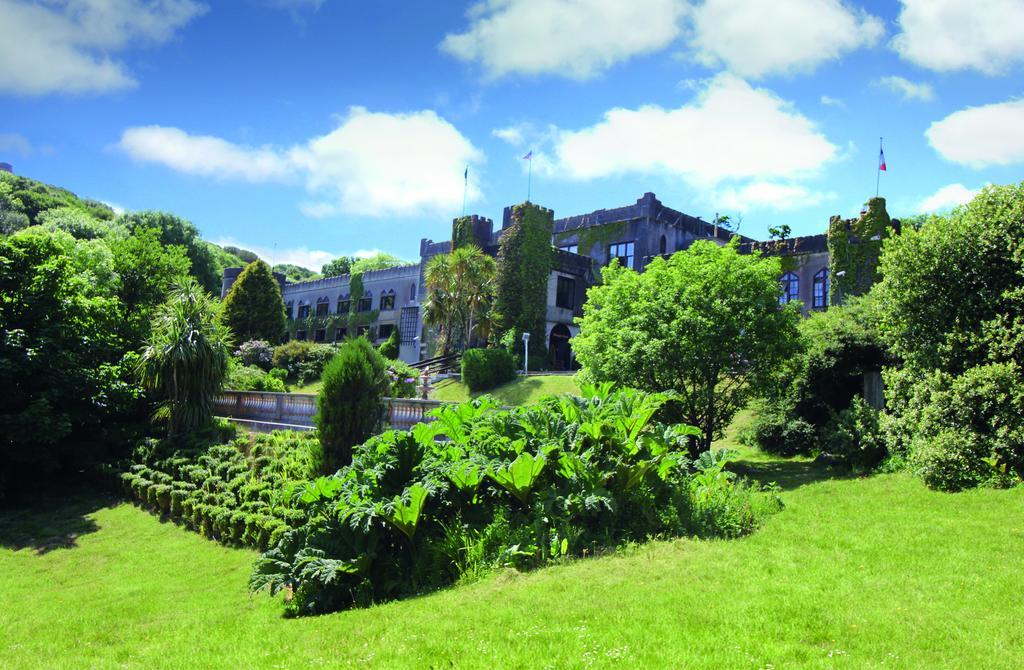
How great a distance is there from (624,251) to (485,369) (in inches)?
667

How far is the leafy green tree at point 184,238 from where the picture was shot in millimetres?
62125

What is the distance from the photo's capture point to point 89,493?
68.7 ft

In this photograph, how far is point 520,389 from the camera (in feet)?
103

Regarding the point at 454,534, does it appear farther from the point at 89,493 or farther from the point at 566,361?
the point at 566,361

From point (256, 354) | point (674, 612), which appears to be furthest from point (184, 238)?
point (674, 612)

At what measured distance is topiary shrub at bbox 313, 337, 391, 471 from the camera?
16.8m

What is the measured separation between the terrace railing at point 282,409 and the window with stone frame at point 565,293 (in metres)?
21.8

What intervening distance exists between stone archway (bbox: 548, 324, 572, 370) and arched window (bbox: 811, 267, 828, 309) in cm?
1449

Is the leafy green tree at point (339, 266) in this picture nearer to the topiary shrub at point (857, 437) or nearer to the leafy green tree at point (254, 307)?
the leafy green tree at point (254, 307)

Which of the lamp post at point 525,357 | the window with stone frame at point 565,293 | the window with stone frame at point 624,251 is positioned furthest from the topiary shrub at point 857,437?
the window with stone frame at point 624,251

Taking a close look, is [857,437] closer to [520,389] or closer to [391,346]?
[520,389]

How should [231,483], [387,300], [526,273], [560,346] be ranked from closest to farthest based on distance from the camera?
[231,483] → [526,273] → [560,346] → [387,300]

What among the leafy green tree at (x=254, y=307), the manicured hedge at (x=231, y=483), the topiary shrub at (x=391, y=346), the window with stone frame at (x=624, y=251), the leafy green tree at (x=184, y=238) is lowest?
the manicured hedge at (x=231, y=483)

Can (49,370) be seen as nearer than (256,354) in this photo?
Yes
